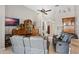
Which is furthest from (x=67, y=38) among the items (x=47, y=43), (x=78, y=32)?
(x=47, y=43)

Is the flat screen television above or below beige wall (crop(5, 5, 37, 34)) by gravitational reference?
below

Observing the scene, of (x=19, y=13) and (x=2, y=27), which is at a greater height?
(x=19, y=13)

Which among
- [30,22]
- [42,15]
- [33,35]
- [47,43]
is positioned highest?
[42,15]

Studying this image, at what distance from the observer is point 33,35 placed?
5.35ft

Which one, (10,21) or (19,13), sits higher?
(19,13)

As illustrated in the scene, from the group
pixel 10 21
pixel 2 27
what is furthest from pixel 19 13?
pixel 2 27

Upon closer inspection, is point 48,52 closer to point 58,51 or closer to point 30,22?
point 58,51

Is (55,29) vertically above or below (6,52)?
above

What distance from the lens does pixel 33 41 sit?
1653mm

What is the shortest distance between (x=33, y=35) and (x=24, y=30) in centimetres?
15

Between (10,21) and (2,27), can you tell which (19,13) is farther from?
(2,27)

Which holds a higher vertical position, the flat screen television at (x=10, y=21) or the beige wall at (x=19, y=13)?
the beige wall at (x=19, y=13)

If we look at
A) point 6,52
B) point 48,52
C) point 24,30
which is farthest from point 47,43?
point 6,52
